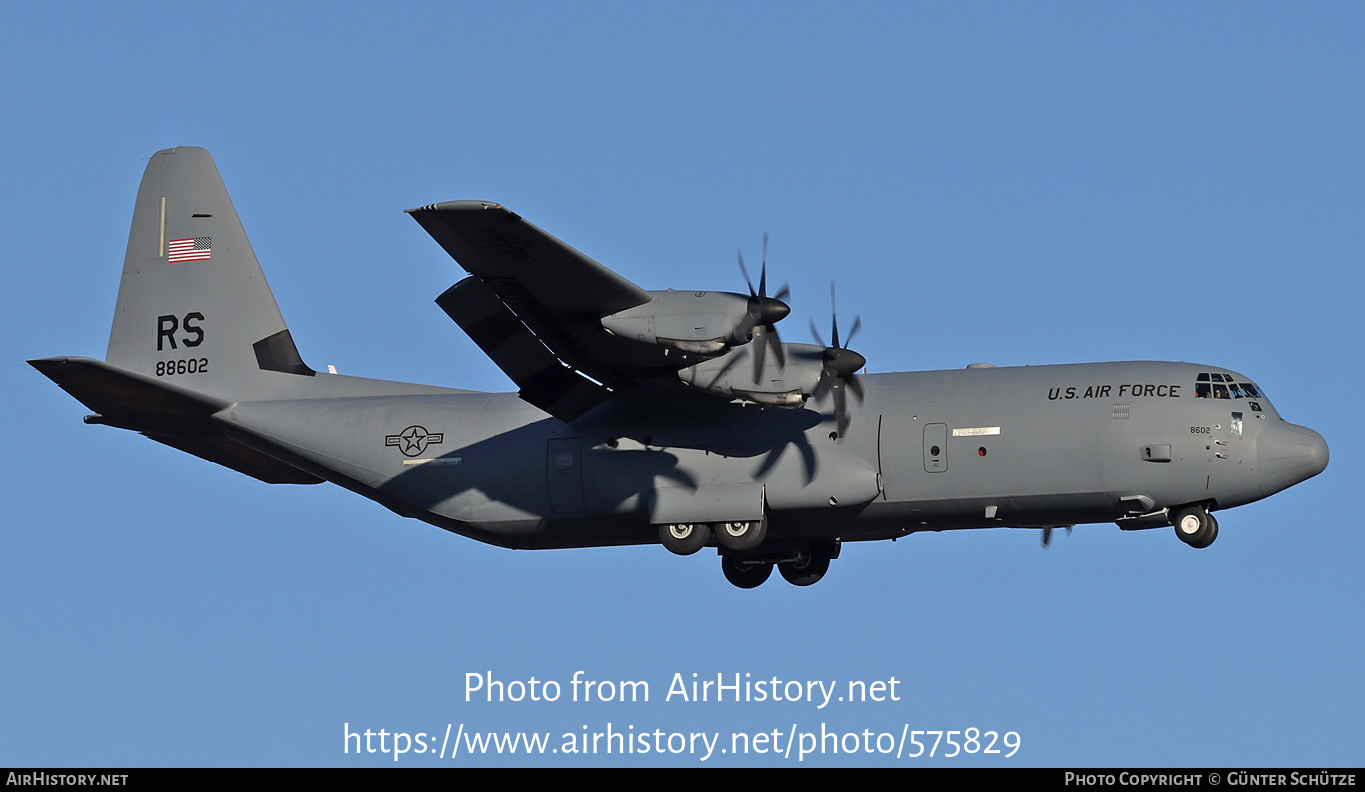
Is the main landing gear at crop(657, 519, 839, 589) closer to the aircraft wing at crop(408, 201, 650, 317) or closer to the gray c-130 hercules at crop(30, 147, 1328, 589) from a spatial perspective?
the gray c-130 hercules at crop(30, 147, 1328, 589)

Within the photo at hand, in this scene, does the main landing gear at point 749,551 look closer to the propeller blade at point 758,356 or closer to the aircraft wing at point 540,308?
the aircraft wing at point 540,308

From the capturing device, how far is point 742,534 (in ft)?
66.6

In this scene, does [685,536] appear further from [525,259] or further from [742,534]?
[525,259]

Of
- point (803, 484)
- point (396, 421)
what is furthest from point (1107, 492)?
point (396, 421)

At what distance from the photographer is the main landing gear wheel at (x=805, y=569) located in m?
22.5

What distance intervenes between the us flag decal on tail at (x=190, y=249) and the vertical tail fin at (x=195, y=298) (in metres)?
0.01

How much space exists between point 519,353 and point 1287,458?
8.88 metres

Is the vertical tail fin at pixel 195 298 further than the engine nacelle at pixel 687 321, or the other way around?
the vertical tail fin at pixel 195 298

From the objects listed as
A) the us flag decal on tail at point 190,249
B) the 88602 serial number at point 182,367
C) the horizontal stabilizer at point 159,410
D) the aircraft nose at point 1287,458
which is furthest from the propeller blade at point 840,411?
the us flag decal on tail at point 190,249

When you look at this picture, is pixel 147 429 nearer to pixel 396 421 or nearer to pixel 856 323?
pixel 396 421

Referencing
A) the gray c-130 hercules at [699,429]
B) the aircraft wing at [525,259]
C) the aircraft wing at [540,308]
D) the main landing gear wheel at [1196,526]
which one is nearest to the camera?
the aircraft wing at [525,259]

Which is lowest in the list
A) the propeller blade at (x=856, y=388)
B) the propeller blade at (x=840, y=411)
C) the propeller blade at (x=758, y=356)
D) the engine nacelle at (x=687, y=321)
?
the propeller blade at (x=840, y=411)

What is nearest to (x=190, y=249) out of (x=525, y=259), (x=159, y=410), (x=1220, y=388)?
(x=159, y=410)

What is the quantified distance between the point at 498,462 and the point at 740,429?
3185mm
